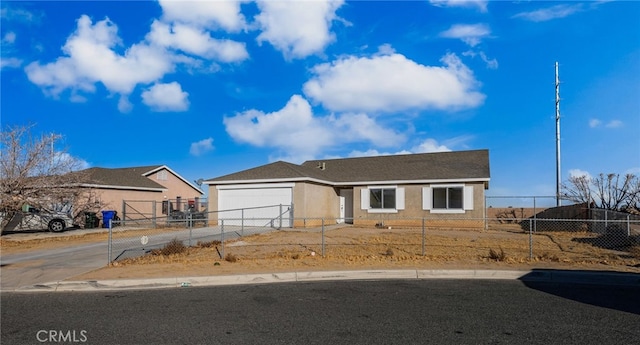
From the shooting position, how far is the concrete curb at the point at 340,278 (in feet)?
31.7

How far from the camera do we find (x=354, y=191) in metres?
26.8

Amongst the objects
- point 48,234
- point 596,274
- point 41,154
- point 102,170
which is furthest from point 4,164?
point 596,274

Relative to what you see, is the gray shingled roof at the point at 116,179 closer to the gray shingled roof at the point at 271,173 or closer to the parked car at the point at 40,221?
the parked car at the point at 40,221

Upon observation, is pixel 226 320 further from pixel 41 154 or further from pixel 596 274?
pixel 41 154

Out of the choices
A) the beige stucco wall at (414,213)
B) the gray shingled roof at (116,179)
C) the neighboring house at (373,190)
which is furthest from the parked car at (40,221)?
the beige stucco wall at (414,213)

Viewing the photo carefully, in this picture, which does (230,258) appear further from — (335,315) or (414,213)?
(414,213)

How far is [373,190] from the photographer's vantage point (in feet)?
86.5

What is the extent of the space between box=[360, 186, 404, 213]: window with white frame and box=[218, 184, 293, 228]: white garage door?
4744 mm

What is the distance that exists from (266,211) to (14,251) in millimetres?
12029

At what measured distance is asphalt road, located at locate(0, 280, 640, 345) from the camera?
5719mm

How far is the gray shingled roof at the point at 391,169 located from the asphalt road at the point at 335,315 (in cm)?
1546

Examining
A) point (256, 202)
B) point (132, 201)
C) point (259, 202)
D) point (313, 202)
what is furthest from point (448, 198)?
point (132, 201)

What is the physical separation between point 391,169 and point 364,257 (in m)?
15.3

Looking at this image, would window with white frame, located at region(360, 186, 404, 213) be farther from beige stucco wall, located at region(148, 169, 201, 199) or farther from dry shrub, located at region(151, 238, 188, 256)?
beige stucco wall, located at region(148, 169, 201, 199)
